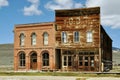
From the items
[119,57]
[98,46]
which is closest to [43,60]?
[98,46]

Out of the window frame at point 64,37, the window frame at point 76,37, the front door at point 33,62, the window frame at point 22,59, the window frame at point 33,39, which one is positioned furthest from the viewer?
the window frame at point 22,59

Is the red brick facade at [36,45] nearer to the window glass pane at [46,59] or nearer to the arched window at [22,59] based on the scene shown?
the arched window at [22,59]

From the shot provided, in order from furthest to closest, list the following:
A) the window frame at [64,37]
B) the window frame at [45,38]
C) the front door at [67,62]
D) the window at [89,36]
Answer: the window frame at [45,38] < the window frame at [64,37] < the front door at [67,62] < the window at [89,36]

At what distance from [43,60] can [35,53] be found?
1990 mm

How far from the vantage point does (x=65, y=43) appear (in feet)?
170

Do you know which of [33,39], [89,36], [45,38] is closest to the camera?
[89,36]

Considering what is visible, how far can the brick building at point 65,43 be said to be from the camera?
50.1 m

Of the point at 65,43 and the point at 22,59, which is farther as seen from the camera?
the point at 22,59

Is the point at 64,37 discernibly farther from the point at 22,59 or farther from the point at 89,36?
the point at 22,59

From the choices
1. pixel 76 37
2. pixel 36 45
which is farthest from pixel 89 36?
pixel 36 45

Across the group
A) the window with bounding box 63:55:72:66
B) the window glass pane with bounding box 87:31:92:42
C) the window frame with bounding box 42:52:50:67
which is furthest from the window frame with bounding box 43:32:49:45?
the window glass pane with bounding box 87:31:92:42

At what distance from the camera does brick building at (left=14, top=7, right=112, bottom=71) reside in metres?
50.1

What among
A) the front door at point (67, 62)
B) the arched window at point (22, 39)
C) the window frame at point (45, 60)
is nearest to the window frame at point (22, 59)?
the arched window at point (22, 39)

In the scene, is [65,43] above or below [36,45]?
above
